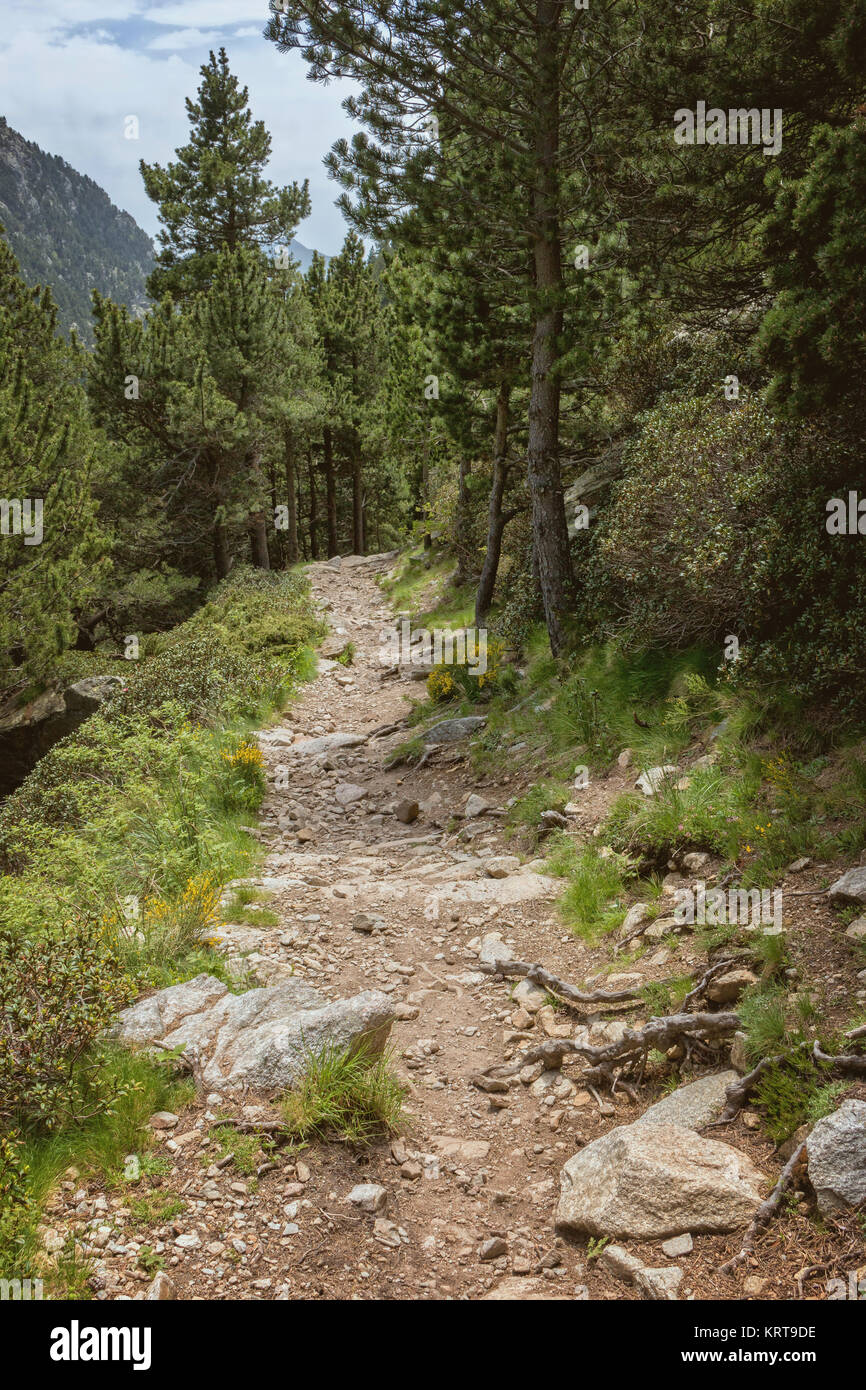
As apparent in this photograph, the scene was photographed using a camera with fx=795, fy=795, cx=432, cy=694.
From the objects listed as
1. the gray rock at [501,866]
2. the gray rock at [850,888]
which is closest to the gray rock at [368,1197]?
the gray rock at [850,888]

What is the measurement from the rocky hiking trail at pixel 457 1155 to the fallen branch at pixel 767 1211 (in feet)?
0.10

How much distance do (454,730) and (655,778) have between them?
4888mm

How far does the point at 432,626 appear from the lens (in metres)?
18.7

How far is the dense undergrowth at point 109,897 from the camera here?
152 inches

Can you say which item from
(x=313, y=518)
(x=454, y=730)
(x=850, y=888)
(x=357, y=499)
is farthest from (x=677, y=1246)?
(x=313, y=518)

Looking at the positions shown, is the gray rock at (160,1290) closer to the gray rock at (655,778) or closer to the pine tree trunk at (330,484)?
the gray rock at (655,778)

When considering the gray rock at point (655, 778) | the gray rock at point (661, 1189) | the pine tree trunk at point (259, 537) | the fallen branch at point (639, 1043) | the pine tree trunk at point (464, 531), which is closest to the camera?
the gray rock at point (661, 1189)

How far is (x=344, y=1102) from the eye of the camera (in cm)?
416

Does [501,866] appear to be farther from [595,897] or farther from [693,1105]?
[693,1105]

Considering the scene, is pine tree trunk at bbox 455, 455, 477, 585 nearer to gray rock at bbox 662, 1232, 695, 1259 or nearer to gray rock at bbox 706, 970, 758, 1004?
gray rock at bbox 706, 970, 758, 1004

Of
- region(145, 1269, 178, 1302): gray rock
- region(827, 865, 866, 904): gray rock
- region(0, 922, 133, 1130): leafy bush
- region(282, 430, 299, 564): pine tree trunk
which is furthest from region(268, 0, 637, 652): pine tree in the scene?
region(282, 430, 299, 564): pine tree trunk

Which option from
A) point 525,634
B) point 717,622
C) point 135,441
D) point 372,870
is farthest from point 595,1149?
point 135,441

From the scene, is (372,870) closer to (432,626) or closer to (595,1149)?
(595,1149)
